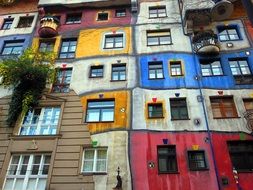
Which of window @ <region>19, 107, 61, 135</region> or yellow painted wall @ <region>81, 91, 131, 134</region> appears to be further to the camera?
window @ <region>19, 107, 61, 135</region>

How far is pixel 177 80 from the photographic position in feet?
57.8

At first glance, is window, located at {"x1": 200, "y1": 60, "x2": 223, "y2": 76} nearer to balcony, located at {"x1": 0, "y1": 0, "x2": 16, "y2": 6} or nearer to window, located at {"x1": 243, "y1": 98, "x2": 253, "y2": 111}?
window, located at {"x1": 243, "y1": 98, "x2": 253, "y2": 111}

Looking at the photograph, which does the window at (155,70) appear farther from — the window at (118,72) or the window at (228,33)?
the window at (228,33)

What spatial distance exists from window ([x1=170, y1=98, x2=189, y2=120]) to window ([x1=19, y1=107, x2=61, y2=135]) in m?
6.43

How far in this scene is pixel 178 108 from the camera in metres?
16.6

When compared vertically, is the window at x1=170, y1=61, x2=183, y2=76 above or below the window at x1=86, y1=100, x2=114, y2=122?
above

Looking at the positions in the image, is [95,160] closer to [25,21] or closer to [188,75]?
[188,75]

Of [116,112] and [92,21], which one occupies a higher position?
[92,21]

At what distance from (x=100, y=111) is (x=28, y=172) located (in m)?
4.91

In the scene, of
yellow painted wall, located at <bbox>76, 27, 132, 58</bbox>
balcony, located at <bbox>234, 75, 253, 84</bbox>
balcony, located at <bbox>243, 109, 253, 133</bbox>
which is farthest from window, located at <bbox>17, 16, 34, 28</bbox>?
balcony, located at <bbox>243, 109, 253, 133</bbox>

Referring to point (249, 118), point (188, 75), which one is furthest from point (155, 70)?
point (249, 118)

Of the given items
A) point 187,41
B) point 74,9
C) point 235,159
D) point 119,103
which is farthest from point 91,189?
point 74,9

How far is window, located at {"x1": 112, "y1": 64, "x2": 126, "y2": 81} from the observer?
60.1ft

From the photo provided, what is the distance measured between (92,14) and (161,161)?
1276cm
